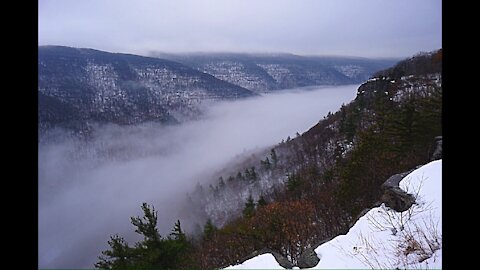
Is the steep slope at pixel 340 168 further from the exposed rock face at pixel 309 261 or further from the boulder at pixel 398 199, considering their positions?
the exposed rock face at pixel 309 261

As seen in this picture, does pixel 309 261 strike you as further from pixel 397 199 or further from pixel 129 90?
pixel 129 90

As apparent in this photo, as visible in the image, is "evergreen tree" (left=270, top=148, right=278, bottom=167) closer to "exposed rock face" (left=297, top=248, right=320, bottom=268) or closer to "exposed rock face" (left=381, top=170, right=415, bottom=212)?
"exposed rock face" (left=381, top=170, right=415, bottom=212)

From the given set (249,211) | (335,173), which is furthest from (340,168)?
(249,211)

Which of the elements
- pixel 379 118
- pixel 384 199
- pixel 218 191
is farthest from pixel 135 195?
pixel 384 199

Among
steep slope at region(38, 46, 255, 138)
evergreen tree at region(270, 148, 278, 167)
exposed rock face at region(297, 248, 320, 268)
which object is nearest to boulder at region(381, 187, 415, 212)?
exposed rock face at region(297, 248, 320, 268)

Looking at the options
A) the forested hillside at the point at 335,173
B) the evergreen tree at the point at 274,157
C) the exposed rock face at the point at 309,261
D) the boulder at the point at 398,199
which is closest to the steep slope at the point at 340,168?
the forested hillside at the point at 335,173
